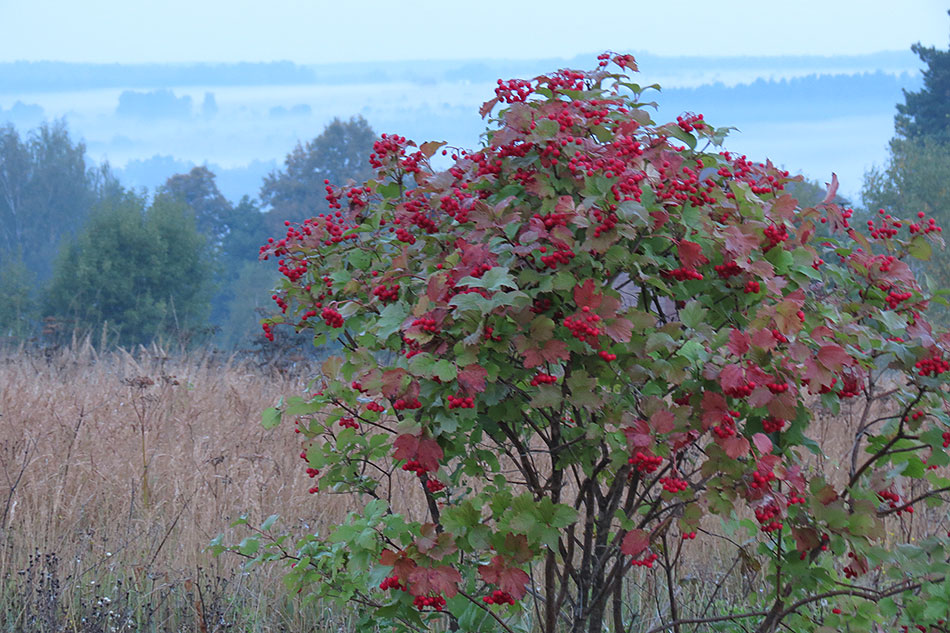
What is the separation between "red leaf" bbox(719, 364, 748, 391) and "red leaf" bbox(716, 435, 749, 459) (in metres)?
0.15

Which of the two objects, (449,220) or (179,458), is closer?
(449,220)

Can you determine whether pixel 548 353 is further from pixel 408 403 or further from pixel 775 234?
pixel 775 234

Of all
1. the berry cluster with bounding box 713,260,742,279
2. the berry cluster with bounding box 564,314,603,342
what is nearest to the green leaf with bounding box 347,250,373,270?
the berry cluster with bounding box 564,314,603,342

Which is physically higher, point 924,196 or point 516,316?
point 516,316

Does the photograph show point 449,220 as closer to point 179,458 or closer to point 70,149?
point 179,458

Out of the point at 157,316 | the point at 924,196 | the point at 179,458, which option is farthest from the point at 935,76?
the point at 179,458

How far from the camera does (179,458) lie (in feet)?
17.6

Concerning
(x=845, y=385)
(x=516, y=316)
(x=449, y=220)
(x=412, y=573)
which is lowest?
(x=412, y=573)

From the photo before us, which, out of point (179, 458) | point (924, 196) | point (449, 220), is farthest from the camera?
point (924, 196)

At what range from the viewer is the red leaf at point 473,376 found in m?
1.96

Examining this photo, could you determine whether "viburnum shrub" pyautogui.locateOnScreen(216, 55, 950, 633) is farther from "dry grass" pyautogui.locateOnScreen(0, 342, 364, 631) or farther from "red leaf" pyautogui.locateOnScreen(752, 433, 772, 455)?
"dry grass" pyautogui.locateOnScreen(0, 342, 364, 631)

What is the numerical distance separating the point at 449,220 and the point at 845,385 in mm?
1175

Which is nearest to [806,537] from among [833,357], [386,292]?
[833,357]

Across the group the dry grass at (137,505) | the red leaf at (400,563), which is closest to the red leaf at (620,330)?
the red leaf at (400,563)
